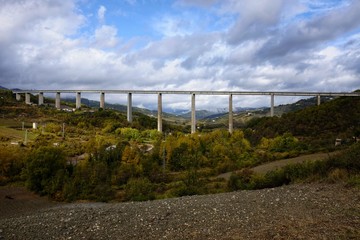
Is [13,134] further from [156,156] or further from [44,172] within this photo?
[44,172]

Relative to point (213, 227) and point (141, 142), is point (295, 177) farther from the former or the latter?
point (141, 142)

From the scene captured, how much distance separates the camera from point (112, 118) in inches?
2640

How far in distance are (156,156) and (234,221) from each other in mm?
29568

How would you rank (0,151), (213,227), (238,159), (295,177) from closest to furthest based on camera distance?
(213,227) → (295,177) → (0,151) → (238,159)

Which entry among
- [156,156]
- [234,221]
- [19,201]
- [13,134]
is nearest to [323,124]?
[156,156]

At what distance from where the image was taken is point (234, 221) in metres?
6.49

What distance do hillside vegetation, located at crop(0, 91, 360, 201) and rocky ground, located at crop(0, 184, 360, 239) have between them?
2.10 metres

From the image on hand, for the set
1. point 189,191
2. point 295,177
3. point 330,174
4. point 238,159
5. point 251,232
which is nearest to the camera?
point 251,232

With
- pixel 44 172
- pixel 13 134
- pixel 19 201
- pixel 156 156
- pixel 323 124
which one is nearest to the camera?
pixel 19 201

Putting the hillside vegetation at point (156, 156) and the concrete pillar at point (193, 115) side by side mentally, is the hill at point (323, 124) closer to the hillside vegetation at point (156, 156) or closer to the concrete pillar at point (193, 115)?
the hillside vegetation at point (156, 156)

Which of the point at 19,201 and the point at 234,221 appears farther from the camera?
the point at 19,201

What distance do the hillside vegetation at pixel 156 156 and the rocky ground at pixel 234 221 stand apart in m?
2.10

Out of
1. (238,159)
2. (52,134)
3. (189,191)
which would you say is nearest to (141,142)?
(52,134)

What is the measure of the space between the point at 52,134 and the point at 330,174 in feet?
159
